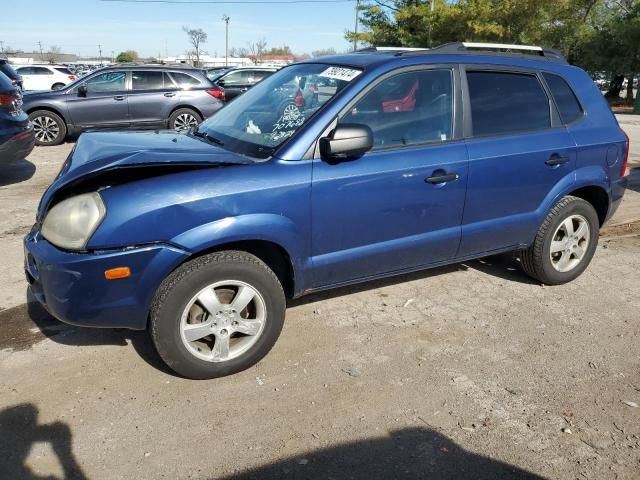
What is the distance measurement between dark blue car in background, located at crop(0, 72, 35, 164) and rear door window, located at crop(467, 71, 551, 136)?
20.3 feet

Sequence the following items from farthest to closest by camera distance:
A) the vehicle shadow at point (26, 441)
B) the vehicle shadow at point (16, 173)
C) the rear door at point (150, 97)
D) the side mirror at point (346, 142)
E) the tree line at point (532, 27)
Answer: the tree line at point (532, 27) → the rear door at point (150, 97) → the vehicle shadow at point (16, 173) → the side mirror at point (346, 142) → the vehicle shadow at point (26, 441)

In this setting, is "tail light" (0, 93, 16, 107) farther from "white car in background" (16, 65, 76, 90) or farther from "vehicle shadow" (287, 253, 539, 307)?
"white car in background" (16, 65, 76, 90)

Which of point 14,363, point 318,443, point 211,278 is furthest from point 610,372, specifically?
point 14,363

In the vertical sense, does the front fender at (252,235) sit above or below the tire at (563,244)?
above

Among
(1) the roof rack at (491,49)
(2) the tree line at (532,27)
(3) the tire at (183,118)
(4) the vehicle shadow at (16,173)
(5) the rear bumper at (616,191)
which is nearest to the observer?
(1) the roof rack at (491,49)

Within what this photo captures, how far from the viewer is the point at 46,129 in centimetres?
1098

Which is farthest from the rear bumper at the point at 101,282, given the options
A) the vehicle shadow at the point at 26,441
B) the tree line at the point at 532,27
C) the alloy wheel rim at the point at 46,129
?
the tree line at the point at 532,27

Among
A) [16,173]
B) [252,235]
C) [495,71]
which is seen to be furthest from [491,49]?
[16,173]

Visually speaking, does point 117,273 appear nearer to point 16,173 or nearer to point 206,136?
point 206,136

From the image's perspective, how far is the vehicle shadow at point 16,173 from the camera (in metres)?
8.05

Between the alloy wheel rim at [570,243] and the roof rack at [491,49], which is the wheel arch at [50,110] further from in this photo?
the alloy wheel rim at [570,243]

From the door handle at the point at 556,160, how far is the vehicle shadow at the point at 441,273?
1057 mm

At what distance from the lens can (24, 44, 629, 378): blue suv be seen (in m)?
2.80

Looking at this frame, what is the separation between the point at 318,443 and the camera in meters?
2.65
